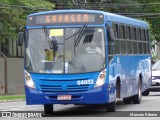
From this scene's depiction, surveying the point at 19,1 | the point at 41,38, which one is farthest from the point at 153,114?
the point at 19,1

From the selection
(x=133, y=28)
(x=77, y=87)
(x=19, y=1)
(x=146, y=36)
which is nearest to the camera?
(x=77, y=87)

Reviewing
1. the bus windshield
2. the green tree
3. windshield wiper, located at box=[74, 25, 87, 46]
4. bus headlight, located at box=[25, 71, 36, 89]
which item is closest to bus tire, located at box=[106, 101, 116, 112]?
the bus windshield

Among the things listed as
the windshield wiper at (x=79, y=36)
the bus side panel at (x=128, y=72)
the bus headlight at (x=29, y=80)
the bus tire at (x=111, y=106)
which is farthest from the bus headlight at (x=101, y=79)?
the bus headlight at (x=29, y=80)

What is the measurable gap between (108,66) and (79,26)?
1.51 meters

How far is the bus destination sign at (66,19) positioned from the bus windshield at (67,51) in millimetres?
241

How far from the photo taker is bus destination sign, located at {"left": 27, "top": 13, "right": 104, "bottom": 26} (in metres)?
16.7

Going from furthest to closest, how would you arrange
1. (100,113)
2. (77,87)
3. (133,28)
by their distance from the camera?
(133,28), (100,113), (77,87)

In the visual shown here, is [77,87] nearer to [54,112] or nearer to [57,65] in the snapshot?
[57,65]

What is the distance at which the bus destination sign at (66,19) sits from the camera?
656 inches

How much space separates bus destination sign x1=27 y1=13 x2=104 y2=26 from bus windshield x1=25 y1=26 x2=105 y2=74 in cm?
24

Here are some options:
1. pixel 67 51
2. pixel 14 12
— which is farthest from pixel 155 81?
pixel 67 51

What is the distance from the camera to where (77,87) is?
16.0 metres

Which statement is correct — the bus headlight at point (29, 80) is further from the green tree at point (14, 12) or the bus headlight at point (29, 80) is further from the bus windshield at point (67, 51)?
the green tree at point (14, 12)

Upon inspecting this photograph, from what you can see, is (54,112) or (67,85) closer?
(67,85)
